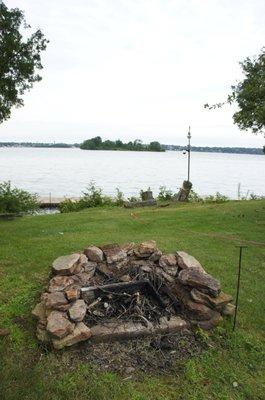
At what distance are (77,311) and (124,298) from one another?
0.96m

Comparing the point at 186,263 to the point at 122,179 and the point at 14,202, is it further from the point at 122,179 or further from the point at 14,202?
the point at 122,179

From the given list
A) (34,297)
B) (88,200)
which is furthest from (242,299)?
(88,200)

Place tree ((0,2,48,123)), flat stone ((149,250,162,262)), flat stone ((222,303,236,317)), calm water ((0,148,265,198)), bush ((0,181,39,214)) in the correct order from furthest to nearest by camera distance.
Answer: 1. calm water ((0,148,265,198))
2. bush ((0,181,39,214))
3. tree ((0,2,48,123))
4. flat stone ((149,250,162,262))
5. flat stone ((222,303,236,317))

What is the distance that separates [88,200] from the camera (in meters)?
23.8

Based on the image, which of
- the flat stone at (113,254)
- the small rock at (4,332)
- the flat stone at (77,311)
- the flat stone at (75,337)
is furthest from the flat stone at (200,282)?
the small rock at (4,332)

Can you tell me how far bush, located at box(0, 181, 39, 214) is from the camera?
2002 centimetres

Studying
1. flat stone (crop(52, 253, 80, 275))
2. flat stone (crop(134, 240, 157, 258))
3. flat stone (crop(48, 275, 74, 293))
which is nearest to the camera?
flat stone (crop(48, 275, 74, 293))

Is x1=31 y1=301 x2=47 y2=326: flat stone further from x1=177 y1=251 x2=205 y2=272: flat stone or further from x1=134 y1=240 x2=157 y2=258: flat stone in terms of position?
x1=177 y1=251 x2=205 y2=272: flat stone

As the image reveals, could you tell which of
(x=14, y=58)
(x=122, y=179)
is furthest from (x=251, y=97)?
(x=122, y=179)

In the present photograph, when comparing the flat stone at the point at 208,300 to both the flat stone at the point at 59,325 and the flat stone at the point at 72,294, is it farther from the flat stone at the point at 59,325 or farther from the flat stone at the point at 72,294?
the flat stone at the point at 59,325

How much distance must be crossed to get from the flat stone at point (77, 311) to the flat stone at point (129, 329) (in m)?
0.27

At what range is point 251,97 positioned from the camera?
1482cm

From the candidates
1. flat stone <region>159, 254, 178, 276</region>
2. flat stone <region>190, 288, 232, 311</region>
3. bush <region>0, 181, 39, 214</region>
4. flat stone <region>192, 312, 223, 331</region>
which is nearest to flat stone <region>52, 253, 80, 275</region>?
flat stone <region>159, 254, 178, 276</region>

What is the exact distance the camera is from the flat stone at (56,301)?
19.3ft
